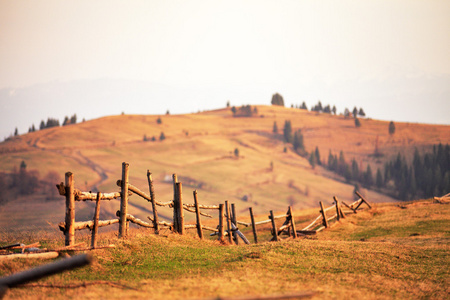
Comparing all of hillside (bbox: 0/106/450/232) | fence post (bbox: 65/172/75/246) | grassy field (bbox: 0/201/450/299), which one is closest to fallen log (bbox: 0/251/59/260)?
grassy field (bbox: 0/201/450/299)

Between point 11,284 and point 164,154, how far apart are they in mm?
151998

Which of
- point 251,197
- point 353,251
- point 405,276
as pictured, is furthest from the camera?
point 251,197

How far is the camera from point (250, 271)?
10.5 metres

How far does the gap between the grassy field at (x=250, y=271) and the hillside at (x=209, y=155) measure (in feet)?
306

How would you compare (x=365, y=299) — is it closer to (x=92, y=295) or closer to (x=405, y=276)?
(x=405, y=276)

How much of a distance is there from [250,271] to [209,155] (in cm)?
15199

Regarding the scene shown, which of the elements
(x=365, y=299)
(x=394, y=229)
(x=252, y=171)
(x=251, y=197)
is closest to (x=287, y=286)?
(x=365, y=299)

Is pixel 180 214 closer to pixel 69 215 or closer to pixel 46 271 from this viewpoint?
pixel 69 215

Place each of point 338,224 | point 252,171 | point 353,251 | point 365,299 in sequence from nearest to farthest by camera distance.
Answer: point 365,299 < point 353,251 < point 338,224 < point 252,171

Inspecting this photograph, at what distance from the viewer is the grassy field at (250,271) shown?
8.20 meters

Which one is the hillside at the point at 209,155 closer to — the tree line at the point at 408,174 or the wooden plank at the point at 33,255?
the tree line at the point at 408,174

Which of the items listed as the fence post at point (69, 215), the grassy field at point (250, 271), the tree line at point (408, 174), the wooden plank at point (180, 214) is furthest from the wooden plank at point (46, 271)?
the tree line at point (408, 174)

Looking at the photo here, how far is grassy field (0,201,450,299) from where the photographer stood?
820 centimetres

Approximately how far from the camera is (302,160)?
177 m
